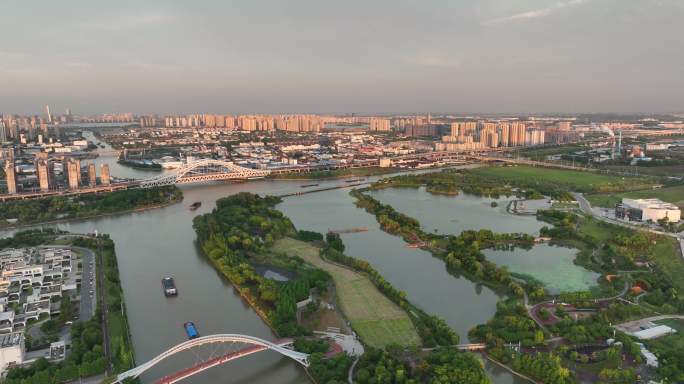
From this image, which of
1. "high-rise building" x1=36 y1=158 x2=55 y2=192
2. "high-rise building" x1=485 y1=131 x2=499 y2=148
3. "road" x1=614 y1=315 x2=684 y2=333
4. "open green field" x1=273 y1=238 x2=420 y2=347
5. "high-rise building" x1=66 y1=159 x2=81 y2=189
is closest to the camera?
"open green field" x1=273 y1=238 x2=420 y2=347

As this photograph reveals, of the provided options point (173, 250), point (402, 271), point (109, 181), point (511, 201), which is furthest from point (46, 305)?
point (511, 201)

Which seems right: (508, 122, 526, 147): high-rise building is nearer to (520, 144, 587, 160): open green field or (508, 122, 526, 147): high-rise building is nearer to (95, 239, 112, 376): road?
(520, 144, 587, 160): open green field

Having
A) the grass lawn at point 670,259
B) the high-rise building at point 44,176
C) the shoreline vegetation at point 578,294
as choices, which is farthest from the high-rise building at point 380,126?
the grass lawn at point 670,259

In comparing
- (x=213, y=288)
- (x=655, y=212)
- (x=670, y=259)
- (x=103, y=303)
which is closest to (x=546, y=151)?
(x=655, y=212)

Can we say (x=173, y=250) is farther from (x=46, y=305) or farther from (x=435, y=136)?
(x=435, y=136)

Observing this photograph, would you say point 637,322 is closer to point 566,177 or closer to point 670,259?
point 670,259

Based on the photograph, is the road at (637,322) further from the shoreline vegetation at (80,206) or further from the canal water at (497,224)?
the shoreline vegetation at (80,206)

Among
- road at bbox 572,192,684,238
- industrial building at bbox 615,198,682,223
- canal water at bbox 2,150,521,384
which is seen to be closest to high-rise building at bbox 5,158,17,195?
canal water at bbox 2,150,521,384

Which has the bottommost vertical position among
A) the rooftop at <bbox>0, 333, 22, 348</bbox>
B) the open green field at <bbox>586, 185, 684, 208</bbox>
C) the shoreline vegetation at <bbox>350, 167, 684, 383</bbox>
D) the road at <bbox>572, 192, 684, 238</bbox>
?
the shoreline vegetation at <bbox>350, 167, 684, 383</bbox>
